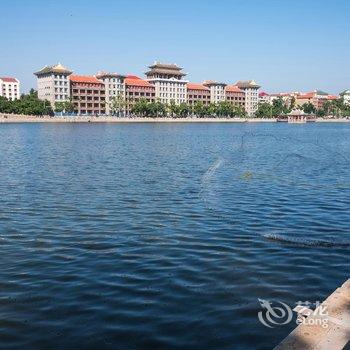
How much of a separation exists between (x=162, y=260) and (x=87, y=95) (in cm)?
18297

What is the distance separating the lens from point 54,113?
171m

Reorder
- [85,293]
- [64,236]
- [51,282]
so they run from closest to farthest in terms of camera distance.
→ [85,293] < [51,282] < [64,236]

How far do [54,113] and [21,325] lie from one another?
170 metres

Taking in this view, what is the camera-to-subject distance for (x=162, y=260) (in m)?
12.2

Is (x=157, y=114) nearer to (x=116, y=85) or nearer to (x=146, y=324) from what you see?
(x=116, y=85)

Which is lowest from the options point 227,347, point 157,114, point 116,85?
point 227,347

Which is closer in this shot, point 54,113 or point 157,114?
Result: point 54,113

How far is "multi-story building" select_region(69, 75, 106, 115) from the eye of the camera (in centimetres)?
18538

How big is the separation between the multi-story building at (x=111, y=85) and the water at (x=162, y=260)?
170778 millimetres

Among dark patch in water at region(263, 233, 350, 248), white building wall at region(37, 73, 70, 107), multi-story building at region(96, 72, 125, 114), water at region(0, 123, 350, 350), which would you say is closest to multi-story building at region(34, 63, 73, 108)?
white building wall at region(37, 73, 70, 107)

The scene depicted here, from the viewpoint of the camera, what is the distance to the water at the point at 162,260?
834 centimetres

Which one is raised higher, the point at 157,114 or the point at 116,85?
the point at 116,85

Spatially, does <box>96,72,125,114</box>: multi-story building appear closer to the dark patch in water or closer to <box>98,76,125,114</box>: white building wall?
<box>98,76,125,114</box>: white building wall

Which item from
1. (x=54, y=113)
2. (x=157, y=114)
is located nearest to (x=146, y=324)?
(x=54, y=113)
